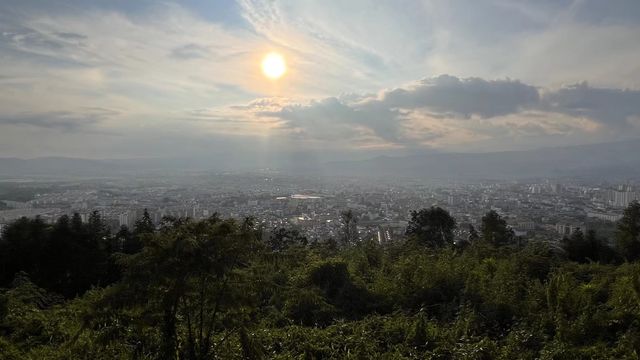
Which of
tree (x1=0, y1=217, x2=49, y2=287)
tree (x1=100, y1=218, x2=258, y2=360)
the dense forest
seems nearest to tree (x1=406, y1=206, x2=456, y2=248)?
the dense forest

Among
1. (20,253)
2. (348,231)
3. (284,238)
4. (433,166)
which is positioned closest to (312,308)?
(20,253)

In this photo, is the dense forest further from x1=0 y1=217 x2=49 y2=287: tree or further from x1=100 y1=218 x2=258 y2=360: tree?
x1=0 y1=217 x2=49 y2=287: tree

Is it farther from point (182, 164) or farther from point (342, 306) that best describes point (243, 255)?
point (182, 164)

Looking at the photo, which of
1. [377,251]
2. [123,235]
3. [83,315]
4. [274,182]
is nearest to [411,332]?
[83,315]

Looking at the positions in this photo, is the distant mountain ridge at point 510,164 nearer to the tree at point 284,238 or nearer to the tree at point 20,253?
the tree at point 284,238

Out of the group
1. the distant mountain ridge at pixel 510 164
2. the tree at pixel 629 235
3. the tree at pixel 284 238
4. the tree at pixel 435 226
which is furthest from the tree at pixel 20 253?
the distant mountain ridge at pixel 510 164

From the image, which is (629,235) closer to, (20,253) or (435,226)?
(435,226)
